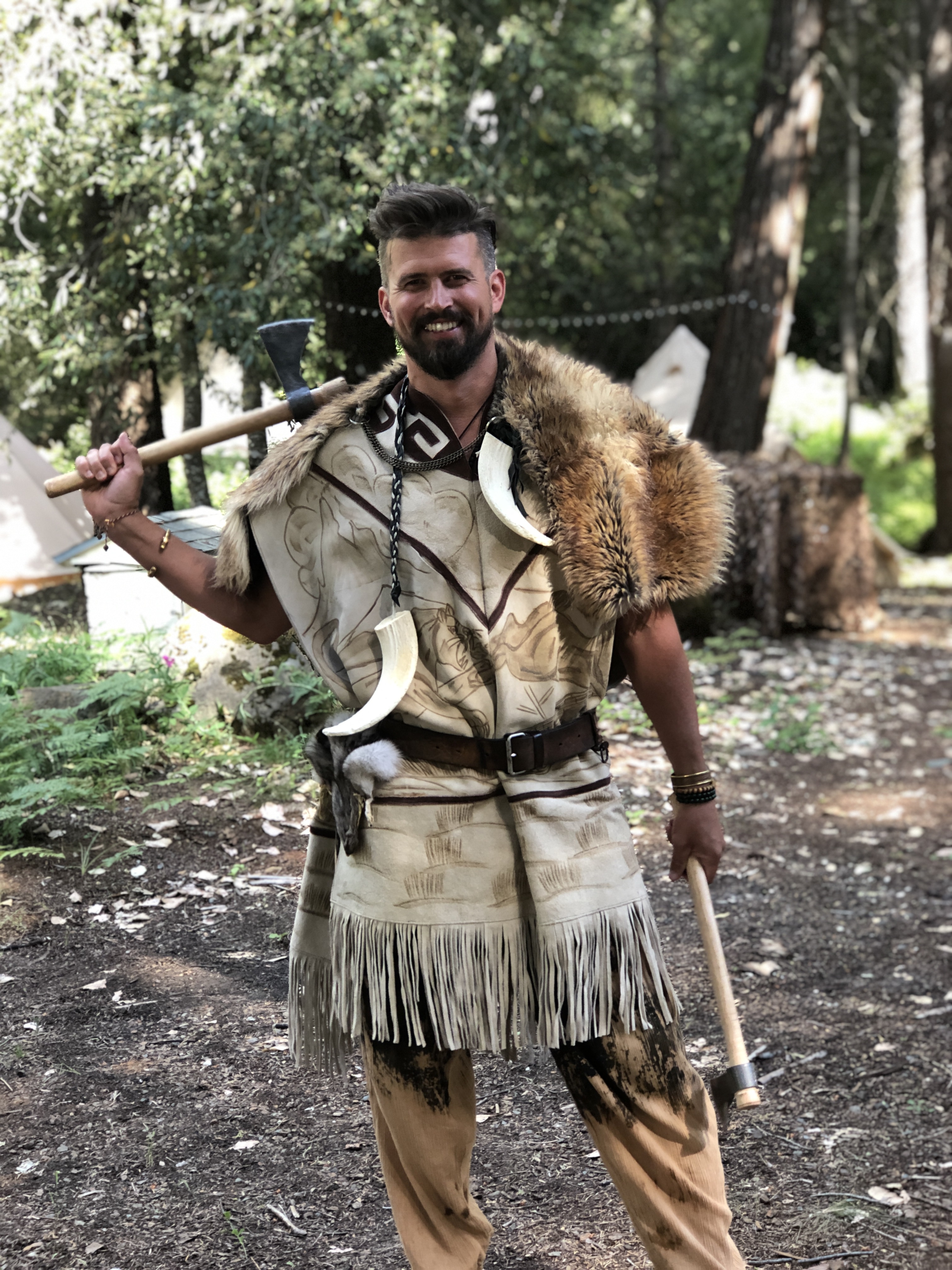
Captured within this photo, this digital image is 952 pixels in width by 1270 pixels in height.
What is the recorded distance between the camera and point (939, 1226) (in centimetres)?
296

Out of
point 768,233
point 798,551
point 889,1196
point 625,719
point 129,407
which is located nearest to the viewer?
point 889,1196

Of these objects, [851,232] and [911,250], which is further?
[911,250]

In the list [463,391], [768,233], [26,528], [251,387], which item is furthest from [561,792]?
[768,233]

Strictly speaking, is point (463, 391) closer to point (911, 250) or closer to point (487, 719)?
point (487, 719)

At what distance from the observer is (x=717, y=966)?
2.39m

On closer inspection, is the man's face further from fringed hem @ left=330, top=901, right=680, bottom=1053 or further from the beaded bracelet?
fringed hem @ left=330, top=901, right=680, bottom=1053

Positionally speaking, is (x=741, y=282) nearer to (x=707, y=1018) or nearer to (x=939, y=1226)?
(x=707, y=1018)

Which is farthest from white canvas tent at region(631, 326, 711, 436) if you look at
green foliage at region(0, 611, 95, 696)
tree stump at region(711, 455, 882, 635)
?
green foliage at region(0, 611, 95, 696)

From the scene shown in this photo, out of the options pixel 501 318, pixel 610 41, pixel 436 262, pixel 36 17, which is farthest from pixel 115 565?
pixel 610 41

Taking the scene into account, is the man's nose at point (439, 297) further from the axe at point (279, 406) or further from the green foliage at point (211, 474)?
the green foliage at point (211, 474)

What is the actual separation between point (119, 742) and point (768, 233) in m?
7.42

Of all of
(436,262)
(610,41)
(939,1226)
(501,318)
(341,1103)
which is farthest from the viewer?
(610,41)

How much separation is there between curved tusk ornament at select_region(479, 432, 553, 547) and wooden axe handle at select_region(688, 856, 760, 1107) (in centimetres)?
70

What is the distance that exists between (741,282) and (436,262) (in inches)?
341
